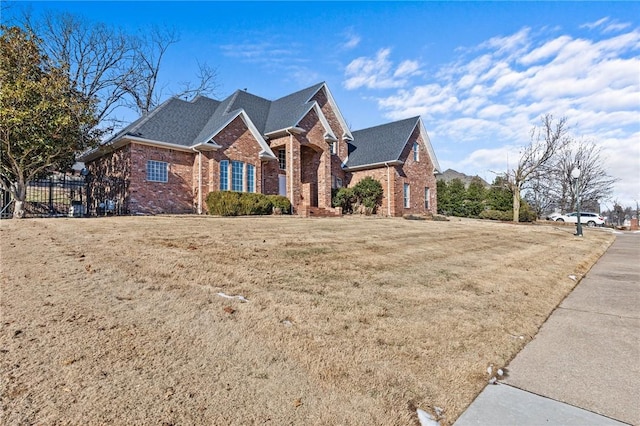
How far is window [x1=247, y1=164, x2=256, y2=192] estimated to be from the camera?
18891 mm

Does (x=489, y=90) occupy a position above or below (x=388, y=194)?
above

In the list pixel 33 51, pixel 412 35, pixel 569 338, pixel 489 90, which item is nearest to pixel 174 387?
pixel 569 338

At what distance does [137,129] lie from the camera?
55.7 ft

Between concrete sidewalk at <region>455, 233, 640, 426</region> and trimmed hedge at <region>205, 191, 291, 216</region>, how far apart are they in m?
13.5

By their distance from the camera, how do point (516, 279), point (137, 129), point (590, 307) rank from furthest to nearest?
point (137, 129)
point (516, 279)
point (590, 307)

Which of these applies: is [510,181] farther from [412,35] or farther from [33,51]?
[33,51]

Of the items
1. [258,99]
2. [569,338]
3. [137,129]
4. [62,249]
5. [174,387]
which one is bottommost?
[569,338]

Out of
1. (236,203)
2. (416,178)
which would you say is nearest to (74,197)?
(236,203)

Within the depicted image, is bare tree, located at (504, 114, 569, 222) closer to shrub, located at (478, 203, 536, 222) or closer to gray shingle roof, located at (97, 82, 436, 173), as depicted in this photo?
shrub, located at (478, 203, 536, 222)

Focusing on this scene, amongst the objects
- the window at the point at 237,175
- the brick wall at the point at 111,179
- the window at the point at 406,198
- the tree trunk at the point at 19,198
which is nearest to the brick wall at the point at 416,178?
the window at the point at 406,198

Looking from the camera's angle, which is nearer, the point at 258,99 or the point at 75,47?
the point at 258,99

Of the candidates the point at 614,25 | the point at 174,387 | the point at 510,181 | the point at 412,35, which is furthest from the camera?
the point at 510,181

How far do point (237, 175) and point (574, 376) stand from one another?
56.5 ft

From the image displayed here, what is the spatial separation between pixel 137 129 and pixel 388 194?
1642 cm
